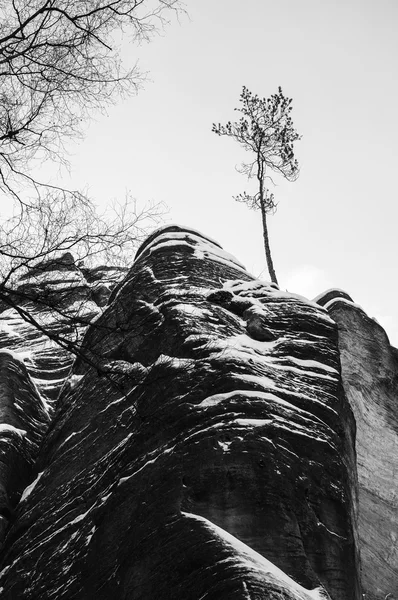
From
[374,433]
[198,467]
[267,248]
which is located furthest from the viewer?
[267,248]

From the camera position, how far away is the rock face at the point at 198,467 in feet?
24.0

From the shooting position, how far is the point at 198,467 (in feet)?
26.4

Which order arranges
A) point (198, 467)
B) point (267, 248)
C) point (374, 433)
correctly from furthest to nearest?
point (267, 248), point (374, 433), point (198, 467)

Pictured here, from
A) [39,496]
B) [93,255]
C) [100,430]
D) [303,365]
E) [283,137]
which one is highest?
[283,137]

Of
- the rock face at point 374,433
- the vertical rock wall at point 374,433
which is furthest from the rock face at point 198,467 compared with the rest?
the rock face at point 374,433

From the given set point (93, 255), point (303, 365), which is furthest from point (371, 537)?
point (93, 255)

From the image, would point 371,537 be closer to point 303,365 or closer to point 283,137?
point 303,365

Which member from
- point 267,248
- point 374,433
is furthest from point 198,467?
point 267,248

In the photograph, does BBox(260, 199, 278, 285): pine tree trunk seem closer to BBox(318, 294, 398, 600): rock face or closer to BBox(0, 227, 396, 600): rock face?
BBox(318, 294, 398, 600): rock face

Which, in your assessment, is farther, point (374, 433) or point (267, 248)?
point (267, 248)

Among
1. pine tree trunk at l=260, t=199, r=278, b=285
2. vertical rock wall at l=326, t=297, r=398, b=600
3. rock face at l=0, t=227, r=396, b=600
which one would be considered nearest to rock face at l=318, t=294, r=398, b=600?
vertical rock wall at l=326, t=297, r=398, b=600

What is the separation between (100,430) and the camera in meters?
9.85

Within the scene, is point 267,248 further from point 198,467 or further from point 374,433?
point 198,467

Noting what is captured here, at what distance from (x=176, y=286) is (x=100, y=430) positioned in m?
2.70
